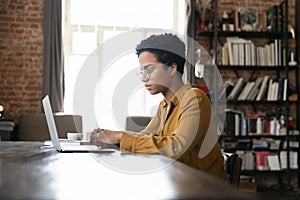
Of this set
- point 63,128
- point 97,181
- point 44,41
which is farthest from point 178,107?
point 44,41

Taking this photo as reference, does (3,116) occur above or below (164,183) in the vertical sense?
below

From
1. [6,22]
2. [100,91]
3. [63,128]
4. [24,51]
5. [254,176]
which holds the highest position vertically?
[6,22]

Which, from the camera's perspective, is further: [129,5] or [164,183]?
[129,5]

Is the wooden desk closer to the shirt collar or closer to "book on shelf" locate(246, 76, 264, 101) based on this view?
the shirt collar

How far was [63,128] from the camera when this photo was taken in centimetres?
555

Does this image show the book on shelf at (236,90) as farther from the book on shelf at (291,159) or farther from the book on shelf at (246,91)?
the book on shelf at (291,159)

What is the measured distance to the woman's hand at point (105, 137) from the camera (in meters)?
1.95

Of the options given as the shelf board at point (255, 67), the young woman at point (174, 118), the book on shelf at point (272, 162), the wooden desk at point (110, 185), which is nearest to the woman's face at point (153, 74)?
the young woman at point (174, 118)

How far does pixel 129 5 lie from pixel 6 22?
1.58 meters

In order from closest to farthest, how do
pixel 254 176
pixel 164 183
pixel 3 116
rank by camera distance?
1. pixel 164 183
2. pixel 3 116
3. pixel 254 176

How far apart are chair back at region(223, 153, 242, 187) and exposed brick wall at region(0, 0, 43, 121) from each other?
421 cm

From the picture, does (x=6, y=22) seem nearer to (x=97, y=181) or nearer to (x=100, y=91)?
(x=100, y=91)

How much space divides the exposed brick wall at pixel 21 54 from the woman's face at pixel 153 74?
13.0 ft

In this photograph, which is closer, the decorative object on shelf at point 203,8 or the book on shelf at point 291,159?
the book on shelf at point 291,159
